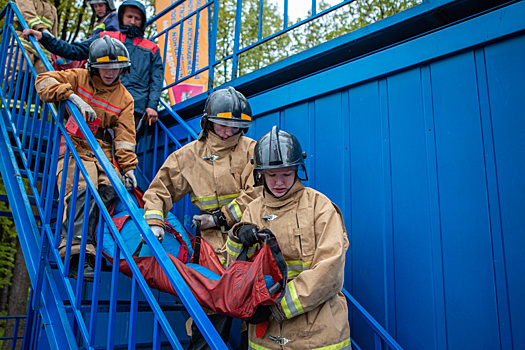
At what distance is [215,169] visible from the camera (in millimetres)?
3396

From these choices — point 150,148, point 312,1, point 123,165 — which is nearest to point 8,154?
point 123,165

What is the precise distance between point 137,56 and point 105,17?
3.22ft

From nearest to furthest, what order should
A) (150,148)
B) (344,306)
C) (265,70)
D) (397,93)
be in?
1. (344,306)
2. (397,93)
3. (265,70)
4. (150,148)

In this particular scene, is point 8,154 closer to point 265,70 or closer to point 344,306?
point 265,70

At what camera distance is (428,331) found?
290cm

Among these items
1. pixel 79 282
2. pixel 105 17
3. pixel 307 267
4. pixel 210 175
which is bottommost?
pixel 79 282

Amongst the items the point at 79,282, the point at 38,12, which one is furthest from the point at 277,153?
the point at 38,12

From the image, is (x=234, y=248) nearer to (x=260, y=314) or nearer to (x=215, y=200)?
(x=260, y=314)

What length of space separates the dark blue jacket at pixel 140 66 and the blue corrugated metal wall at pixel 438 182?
2.29 m

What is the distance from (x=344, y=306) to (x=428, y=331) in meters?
0.73

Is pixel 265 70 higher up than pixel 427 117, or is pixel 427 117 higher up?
pixel 265 70

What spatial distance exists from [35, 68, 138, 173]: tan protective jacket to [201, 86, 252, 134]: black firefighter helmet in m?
0.93

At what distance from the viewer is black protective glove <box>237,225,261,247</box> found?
8.50 ft

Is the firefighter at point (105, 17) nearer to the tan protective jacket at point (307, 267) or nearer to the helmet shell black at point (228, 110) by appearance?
the helmet shell black at point (228, 110)
